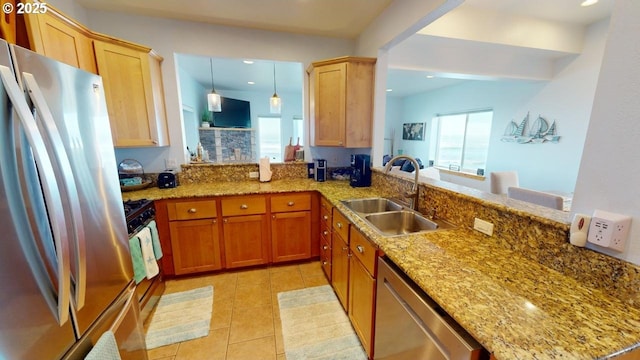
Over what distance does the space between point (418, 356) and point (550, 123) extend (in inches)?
172

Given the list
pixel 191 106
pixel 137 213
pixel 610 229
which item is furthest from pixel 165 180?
pixel 610 229

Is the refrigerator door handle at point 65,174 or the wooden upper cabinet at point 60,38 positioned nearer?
the refrigerator door handle at point 65,174

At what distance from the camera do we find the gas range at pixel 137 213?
1745 mm

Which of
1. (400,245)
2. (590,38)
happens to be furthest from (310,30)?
(590,38)

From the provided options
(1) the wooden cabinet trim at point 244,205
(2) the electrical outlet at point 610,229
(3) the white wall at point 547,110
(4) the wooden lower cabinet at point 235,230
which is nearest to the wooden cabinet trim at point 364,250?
(2) the electrical outlet at point 610,229

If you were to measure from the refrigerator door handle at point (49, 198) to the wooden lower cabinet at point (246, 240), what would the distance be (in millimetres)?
1599

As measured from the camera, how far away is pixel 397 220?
187 cm

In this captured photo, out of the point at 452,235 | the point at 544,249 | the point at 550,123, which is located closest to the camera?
the point at 544,249

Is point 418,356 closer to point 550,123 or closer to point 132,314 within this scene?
point 132,314

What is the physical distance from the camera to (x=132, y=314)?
50.8 inches

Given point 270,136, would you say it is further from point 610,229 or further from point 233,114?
point 610,229

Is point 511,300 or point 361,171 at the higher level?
point 361,171

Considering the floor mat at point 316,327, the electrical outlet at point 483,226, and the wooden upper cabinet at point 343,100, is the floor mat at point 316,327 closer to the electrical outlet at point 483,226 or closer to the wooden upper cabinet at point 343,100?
the electrical outlet at point 483,226

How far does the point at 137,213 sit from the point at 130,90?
46.1 inches
